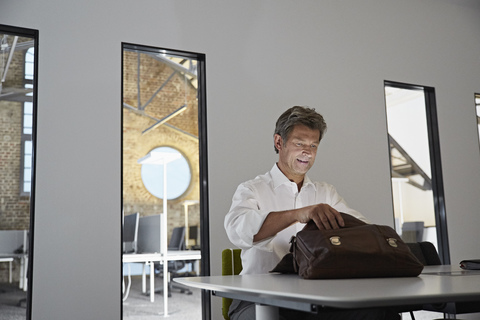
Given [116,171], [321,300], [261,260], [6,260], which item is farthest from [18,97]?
[321,300]

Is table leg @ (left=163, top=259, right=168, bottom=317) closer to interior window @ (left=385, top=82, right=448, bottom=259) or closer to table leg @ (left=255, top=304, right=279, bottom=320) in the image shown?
interior window @ (left=385, top=82, right=448, bottom=259)

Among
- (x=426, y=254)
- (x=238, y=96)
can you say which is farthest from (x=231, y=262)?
(x=238, y=96)

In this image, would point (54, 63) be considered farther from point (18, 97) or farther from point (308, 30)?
point (308, 30)

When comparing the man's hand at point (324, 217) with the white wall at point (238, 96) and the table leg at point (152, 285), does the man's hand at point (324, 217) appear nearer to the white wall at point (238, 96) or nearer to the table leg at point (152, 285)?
the white wall at point (238, 96)

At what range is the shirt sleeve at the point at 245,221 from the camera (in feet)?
6.06

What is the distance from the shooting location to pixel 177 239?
546 centimetres

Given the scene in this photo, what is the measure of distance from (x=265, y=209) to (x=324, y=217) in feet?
1.92

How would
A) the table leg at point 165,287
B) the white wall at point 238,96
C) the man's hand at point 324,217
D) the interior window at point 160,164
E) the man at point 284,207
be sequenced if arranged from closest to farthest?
the man's hand at point 324,217 < the man at point 284,207 < the white wall at point 238,96 < the interior window at point 160,164 < the table leg at point 165,287

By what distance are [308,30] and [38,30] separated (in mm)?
2317

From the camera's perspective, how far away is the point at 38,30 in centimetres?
351

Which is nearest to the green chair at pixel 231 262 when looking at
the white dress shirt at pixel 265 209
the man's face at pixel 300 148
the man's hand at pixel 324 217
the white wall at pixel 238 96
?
the white dress shirt at pixel 265 209

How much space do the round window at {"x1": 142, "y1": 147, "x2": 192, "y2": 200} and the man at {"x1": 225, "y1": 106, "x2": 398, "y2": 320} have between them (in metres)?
2.21

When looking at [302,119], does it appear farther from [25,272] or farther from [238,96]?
[25,272]

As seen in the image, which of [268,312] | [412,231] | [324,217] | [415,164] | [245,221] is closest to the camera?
[268,312]
